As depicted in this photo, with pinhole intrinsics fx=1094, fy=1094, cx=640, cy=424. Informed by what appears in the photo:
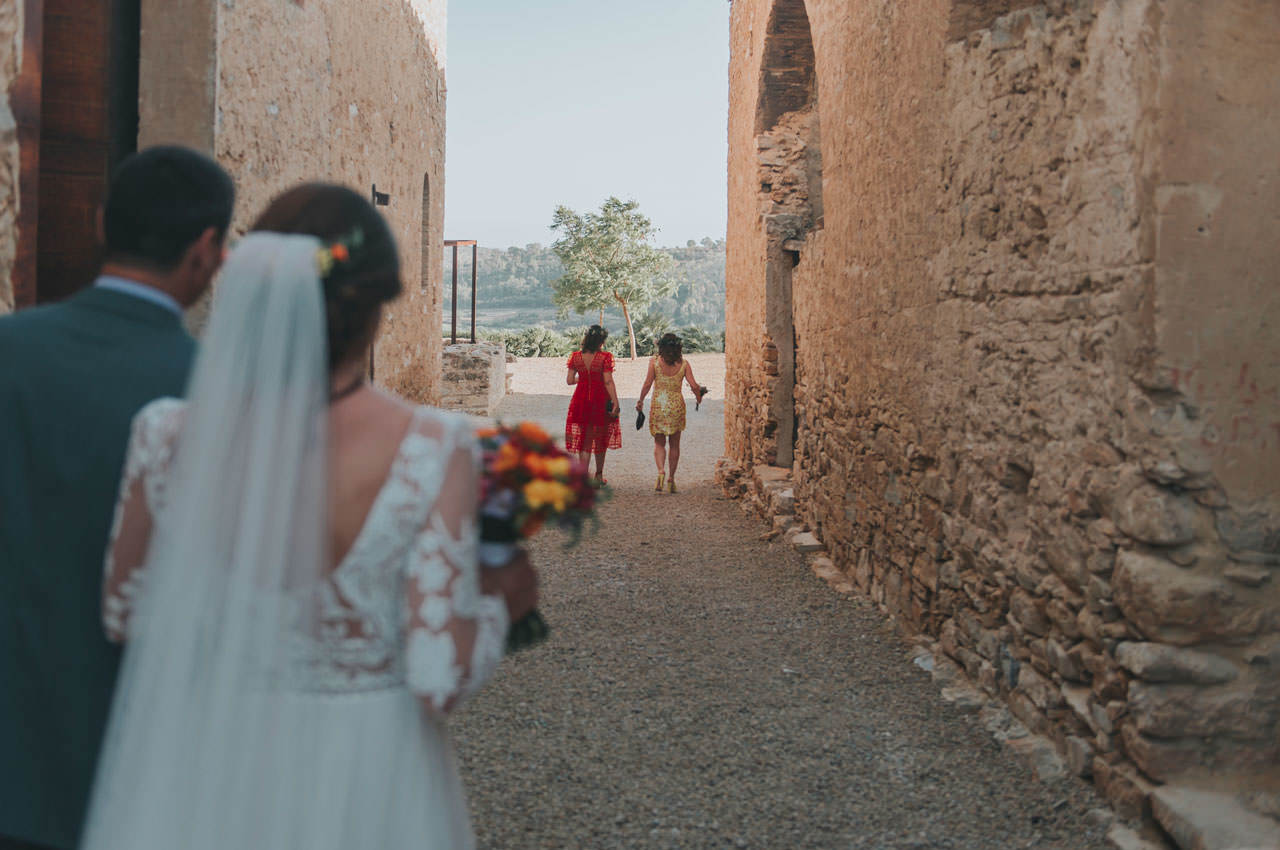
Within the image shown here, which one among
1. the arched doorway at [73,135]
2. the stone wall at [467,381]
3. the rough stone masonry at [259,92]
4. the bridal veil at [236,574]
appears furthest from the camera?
the stone wall at [467,381]

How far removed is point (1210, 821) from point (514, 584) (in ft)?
7.21

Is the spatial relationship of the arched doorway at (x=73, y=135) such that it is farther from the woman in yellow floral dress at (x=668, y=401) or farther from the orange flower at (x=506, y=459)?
the woman in yellow floral dress at (x=668, y=401)

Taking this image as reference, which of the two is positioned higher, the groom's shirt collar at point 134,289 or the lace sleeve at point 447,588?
the groom's shirt collar at point 134,289

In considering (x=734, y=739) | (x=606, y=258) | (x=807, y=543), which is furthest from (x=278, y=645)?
(x=606, y=258)

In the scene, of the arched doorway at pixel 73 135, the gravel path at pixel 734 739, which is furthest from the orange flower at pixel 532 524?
the arched doorway at pixel 73 135

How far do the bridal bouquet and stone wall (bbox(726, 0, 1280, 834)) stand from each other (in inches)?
81.8

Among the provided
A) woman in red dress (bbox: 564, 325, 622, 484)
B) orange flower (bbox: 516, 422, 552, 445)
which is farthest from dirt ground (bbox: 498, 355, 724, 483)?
woman in red dress (bbox: 564, 325, 622, 484)

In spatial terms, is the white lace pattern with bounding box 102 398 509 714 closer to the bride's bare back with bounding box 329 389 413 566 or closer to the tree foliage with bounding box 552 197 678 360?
the bride's bare back with bounding box 329 389 413 566

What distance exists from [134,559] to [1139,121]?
2.83 metres

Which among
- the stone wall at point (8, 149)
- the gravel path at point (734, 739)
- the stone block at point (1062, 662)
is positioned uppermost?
the stone wall at point (8, 149)

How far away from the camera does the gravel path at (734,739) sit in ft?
10.7

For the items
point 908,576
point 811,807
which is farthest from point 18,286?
point 908,576

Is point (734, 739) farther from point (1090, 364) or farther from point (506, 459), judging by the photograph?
point (506, 459)

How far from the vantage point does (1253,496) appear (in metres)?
3.04
